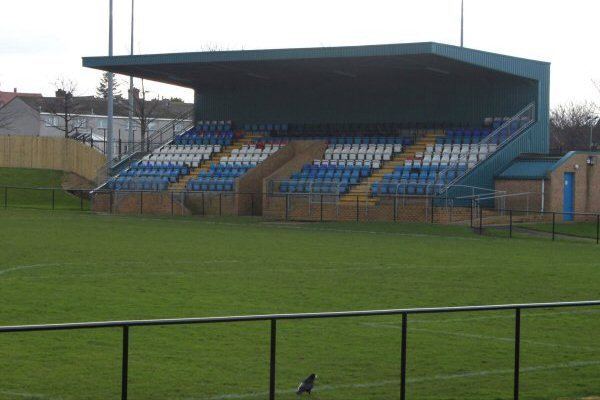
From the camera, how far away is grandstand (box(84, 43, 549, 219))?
51688 mm

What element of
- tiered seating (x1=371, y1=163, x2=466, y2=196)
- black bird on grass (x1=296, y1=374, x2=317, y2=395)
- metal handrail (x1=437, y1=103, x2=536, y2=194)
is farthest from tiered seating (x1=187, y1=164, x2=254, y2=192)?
black bird on grass (x1=296, y1=374, x2=317, y2=395)

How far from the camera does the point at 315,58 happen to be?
53.7 meters

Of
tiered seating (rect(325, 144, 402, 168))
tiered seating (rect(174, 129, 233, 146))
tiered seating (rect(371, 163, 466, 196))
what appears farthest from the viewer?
tiered seating (rect(174, 129, 233, 146))

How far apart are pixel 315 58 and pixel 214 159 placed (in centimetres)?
1008

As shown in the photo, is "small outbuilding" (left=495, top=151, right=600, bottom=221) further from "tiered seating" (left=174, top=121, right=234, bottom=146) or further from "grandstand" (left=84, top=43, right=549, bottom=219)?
"tiered seating" (left=174, top=121, right=234, bottom=146)

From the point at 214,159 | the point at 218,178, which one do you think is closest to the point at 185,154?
the point at 214,159

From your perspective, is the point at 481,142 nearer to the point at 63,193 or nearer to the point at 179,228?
the point at 179,228

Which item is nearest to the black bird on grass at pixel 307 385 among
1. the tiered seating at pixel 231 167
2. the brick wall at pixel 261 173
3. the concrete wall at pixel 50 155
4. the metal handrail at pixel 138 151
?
the brick wall at pixel 261 173

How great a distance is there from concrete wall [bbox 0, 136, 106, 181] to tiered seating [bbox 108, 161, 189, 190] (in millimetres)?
10823

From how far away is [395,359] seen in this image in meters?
13.9

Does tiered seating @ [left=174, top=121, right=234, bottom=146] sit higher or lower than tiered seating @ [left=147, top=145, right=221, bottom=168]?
higher

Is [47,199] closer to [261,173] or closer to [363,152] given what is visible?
[261,173]

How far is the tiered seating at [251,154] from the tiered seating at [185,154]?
1660 mm

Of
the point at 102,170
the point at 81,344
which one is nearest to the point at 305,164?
the point at 102,170
